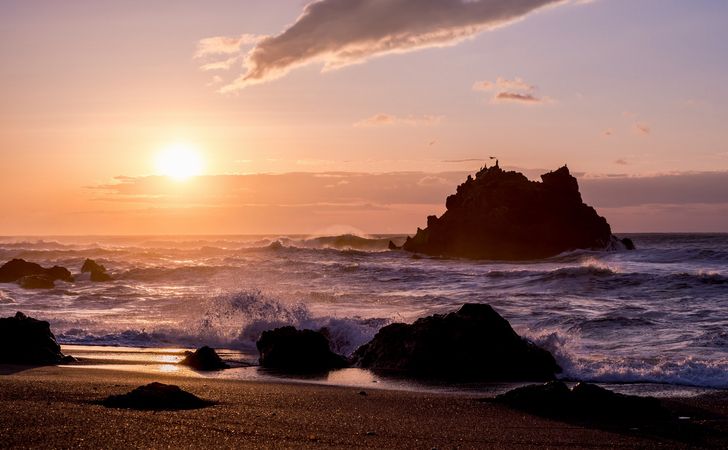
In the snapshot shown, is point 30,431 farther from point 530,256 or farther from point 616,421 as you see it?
point 530,256

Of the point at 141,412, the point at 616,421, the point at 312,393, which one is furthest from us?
the point at 312,393

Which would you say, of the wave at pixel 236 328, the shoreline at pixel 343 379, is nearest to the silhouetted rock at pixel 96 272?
the wave at pixel 236 328

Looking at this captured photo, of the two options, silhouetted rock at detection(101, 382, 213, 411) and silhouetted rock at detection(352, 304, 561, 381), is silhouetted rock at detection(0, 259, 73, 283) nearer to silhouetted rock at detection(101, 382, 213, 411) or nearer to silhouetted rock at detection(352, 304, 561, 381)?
silhouetted rock at detection(352, 304, 561, 381)

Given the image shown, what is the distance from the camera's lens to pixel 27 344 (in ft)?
41.3

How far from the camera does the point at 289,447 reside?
20.0 feet

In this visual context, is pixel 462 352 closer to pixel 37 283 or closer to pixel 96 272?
pixel 37 283

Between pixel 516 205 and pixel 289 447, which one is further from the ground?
pixel 516 205

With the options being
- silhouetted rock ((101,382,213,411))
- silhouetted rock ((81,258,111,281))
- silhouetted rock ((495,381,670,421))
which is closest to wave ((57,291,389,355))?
silhouetted rock ((495,381,670,421))

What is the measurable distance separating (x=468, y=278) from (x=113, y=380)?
28.1m

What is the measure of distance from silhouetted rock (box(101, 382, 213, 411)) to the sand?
212 millimetres

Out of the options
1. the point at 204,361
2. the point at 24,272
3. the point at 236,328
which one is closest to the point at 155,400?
the point at 204,361

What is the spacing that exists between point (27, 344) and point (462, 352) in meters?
7.42

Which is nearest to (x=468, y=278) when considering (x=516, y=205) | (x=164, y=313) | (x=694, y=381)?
(x=164, y=313)

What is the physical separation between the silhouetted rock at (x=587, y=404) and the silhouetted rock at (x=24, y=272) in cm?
3457
